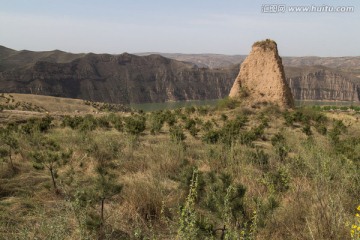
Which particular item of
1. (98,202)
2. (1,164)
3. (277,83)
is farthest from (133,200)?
(277,83)

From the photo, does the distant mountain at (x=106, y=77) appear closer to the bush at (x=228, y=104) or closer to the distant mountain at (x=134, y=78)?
the distant mountain at (x=134, y=78)

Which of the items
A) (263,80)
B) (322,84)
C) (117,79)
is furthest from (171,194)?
(322,84)

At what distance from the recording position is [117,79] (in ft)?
363

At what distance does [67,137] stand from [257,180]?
7.09m

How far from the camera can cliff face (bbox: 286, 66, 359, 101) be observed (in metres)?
109

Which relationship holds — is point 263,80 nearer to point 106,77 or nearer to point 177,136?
point 177,136

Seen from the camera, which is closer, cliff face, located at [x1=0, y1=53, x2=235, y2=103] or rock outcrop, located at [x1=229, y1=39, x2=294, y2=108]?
rock outcrop, located at [x1=229, y1=39, x2=294, y2=108]

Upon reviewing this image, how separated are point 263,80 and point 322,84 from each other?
10381cm

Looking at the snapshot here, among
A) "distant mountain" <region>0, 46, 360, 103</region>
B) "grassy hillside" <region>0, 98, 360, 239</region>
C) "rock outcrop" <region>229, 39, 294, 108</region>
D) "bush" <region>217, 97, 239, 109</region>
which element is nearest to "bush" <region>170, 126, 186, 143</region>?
"grassy hillside" <region>0, 98, 360, 239</region>

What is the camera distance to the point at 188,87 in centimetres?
12581

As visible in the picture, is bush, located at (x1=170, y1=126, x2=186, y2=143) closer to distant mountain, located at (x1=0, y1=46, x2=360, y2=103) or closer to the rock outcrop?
the rock outcrop

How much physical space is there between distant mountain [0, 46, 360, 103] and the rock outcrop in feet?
220

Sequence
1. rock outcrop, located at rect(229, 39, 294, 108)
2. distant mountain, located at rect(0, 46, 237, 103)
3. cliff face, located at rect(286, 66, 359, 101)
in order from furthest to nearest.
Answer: cliff face, located at rect(286, 66, 359, 101), distant mountain, located at rect(0, 46, 237, 103), rock outcrop, located at rect(229, 39, 294, 108)

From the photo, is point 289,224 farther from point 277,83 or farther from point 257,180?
point 277,83
